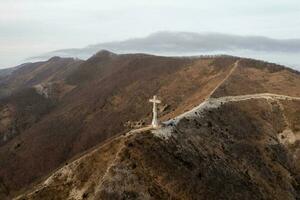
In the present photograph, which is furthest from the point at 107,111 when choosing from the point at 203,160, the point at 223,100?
the point at 203,160

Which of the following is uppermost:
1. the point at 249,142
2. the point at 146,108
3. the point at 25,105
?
the point at 249,142

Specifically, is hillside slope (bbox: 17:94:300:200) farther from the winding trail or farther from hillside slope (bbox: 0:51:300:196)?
hillside slope (bbox: 0:51:300:196)

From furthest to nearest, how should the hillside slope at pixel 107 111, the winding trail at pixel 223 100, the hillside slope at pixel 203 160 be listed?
the hillside slope at pixel 107 111
the winding trail at pixel 223 100
the hillside slope at pixel 203 160

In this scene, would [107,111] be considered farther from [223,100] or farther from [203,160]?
[203,160]

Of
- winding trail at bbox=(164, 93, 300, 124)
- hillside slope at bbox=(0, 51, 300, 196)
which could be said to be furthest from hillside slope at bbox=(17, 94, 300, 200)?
hillside slope at bbox=(0, 51, 300, 196)

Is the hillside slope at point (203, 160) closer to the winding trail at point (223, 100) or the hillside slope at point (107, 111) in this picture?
the winding trail at point (223, 100)

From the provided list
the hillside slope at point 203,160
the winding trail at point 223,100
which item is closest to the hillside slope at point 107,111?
the winding trail at point 223,100

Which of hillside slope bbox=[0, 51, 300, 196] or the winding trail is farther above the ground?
the winding trail

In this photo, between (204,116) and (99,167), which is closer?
(99,167)

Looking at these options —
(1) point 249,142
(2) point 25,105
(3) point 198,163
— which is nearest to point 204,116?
(1) point 249,142

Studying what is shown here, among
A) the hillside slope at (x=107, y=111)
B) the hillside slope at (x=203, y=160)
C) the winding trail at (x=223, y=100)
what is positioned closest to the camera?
the hillside slope at (x=203, y=160)

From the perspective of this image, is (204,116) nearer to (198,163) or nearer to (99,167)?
(198,163)
